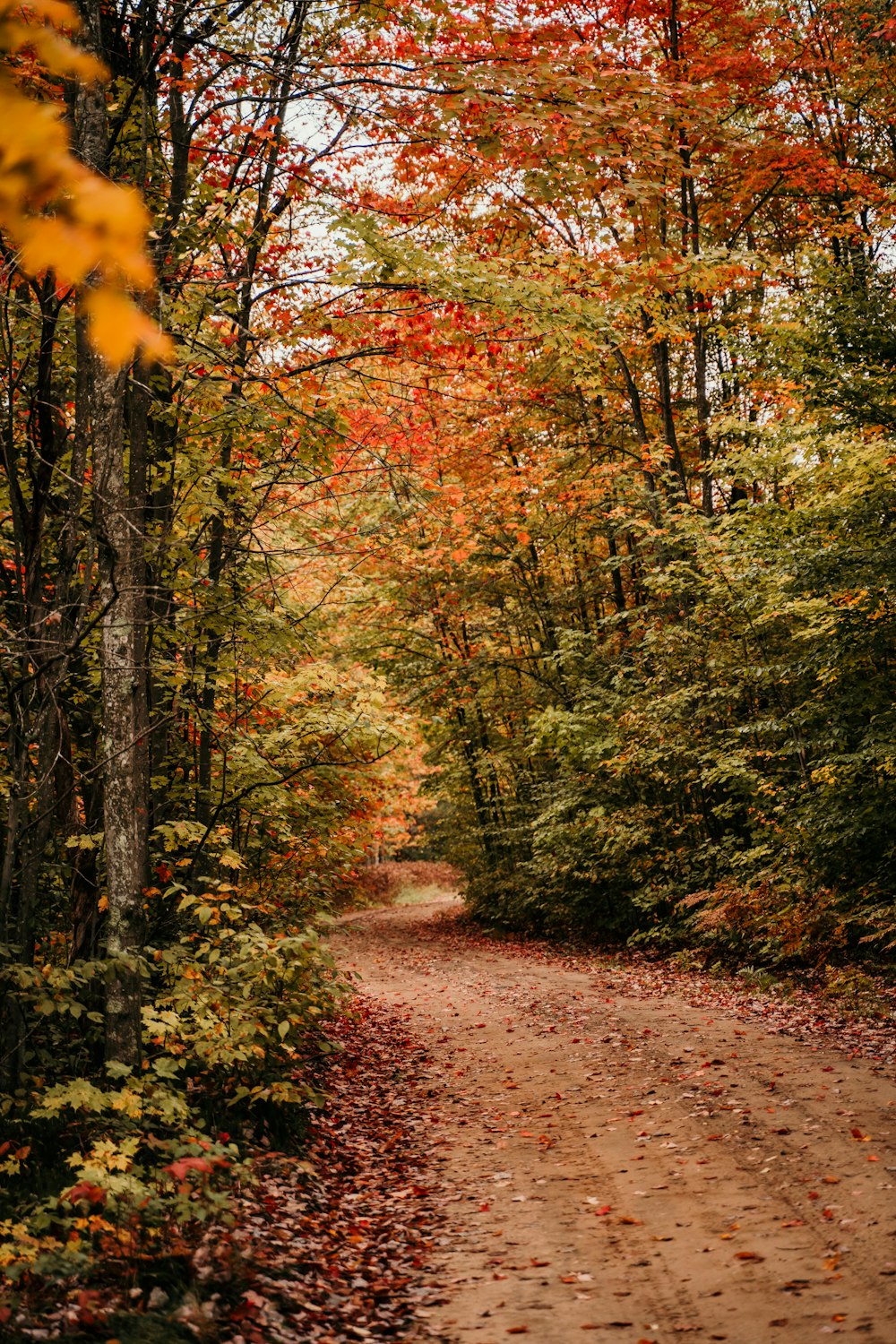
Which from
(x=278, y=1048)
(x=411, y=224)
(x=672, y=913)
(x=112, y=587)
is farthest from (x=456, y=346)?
(x=672, y=913)

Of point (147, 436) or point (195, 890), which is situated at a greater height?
point (147, 436)

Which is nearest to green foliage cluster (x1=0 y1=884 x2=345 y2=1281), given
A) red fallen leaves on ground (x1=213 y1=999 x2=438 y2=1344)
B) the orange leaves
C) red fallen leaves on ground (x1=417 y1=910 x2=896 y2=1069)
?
red fallen leaves on ground (x1=213 y1=999 x2=438 y2=1344)

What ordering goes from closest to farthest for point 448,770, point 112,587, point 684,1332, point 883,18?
point 684,1332, point 112,587, point 883,18, point 448,770

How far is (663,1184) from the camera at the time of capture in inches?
212

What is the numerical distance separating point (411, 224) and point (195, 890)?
6.57 metres

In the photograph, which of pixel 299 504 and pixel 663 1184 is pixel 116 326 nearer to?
pixel 663 1184

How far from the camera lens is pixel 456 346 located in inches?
339

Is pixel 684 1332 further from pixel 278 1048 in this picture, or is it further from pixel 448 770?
pixel 448 770

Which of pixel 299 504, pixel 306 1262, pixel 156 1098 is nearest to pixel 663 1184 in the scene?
pixel 306 1262

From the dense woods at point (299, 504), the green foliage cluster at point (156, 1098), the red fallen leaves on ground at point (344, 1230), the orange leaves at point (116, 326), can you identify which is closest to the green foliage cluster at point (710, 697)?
the dense woods at point (299, 504)

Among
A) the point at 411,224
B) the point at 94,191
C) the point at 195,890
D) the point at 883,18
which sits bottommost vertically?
the point at 195,890

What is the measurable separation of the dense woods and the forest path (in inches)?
61.7

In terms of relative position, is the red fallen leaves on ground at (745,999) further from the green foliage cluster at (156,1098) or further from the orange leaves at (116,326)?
the orange leaves at (116,326)

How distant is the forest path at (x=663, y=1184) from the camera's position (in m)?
3.97
